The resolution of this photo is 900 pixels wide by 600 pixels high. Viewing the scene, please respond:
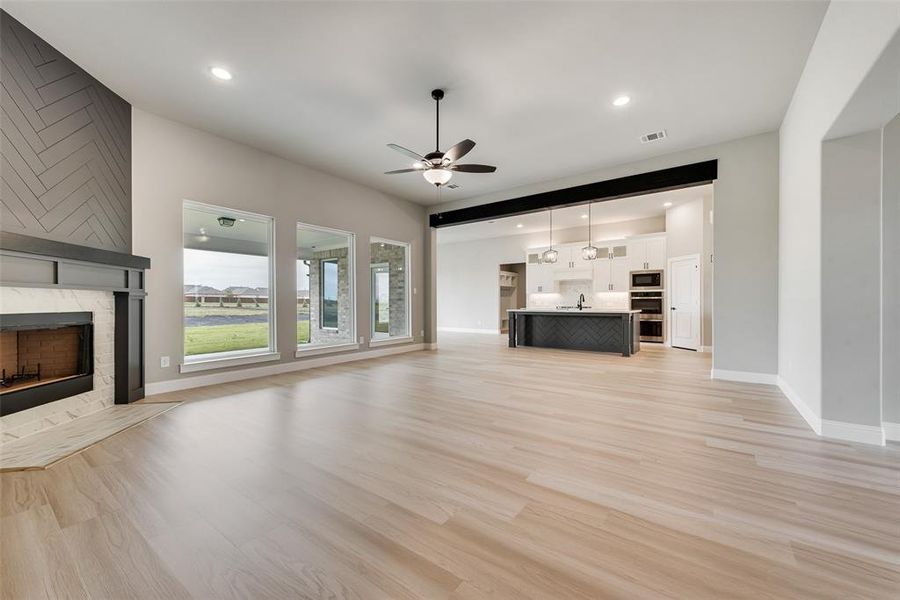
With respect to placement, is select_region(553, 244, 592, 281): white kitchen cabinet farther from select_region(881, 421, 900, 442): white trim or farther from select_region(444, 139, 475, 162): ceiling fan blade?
select_region(881, 421, 900, 442): white trim

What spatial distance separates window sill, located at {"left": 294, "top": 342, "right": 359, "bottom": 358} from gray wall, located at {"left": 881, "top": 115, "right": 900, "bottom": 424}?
6.23m

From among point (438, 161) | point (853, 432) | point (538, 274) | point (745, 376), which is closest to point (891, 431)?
point (853, 432)

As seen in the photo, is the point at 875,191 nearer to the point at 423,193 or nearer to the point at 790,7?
the point at 790,7

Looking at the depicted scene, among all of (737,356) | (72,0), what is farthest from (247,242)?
(737,356)

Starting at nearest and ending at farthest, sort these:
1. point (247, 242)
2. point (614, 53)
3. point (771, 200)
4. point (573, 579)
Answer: point (573, 579), point (614, 53), point (771, 200), point (247, 242)

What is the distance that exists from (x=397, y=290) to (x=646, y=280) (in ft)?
20.2

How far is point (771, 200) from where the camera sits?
4461 mm

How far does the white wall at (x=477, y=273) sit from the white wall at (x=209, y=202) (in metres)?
5.73

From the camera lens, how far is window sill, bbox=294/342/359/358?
5539 mm

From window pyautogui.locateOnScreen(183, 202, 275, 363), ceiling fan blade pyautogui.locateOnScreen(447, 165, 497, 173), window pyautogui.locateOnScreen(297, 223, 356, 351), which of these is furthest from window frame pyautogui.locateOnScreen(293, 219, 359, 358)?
ceiling fan blade pyautogui.locateOnScreen(447, 165, 497, 173)

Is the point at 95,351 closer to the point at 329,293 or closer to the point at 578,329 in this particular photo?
the point at 329,293

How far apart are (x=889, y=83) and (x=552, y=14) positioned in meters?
2.08

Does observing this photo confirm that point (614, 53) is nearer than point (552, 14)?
No

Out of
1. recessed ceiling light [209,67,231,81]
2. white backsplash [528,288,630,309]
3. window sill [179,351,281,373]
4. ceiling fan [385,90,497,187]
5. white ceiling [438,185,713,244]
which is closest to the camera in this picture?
recessed ceiling light [209,67,231,81]
